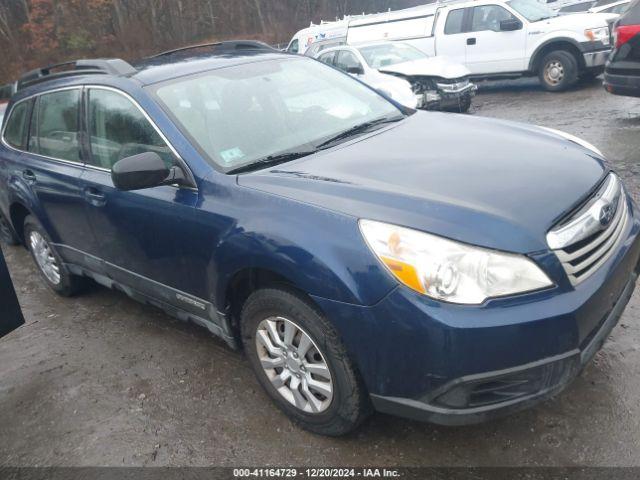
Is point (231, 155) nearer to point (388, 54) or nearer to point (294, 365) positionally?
point (294, 365)

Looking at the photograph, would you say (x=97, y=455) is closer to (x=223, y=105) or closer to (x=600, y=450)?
(x=223, y=105)

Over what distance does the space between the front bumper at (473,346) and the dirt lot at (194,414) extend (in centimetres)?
46

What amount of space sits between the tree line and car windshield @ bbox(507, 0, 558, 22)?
21.3 m

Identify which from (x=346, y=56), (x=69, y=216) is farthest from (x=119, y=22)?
(x=69, y=216)

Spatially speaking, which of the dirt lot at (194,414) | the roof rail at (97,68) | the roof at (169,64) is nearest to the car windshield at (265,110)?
the roof at (169,64)

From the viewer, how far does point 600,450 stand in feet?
8.03

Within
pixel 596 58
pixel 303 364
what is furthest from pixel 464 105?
pixel 303 364

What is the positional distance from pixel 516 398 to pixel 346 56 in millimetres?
9530

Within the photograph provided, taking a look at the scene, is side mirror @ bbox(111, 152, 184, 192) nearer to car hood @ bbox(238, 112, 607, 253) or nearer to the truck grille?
car hood @ bbox(238, 112, 607, 253)

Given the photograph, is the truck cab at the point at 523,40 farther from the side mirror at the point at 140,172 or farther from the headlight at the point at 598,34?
the side mirror at the point at 140,172

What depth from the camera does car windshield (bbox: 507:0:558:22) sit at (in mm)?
10977

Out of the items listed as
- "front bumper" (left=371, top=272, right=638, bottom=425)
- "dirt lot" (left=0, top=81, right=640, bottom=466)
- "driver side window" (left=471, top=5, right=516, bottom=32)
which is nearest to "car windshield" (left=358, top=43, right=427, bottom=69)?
"driver side window" (left=471, top=5, right=516, bottom=32)

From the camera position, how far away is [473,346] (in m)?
2.07

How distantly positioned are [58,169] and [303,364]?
245 centimetres
